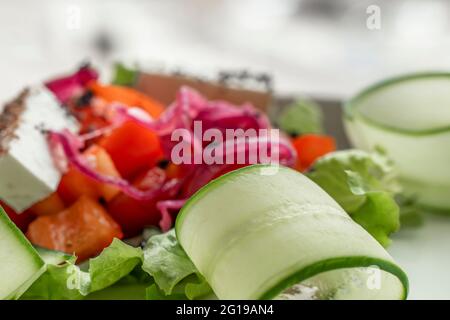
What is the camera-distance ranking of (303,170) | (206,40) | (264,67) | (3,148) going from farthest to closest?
(206,40) < (264,67) < (303,170) < (3,148)

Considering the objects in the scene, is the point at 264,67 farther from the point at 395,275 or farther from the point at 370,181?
the point at 395,275

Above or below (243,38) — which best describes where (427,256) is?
above

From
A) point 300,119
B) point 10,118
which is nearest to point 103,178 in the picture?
point 10,118

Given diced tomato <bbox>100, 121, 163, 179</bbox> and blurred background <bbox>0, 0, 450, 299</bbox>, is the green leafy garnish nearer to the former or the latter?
diced tomato <bbox>100, 121, 163, 179</bbox>

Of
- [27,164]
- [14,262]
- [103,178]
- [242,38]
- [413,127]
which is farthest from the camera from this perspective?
[242,38]

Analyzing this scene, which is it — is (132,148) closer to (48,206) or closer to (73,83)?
(48,206)

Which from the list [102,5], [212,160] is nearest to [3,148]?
[212,160]
